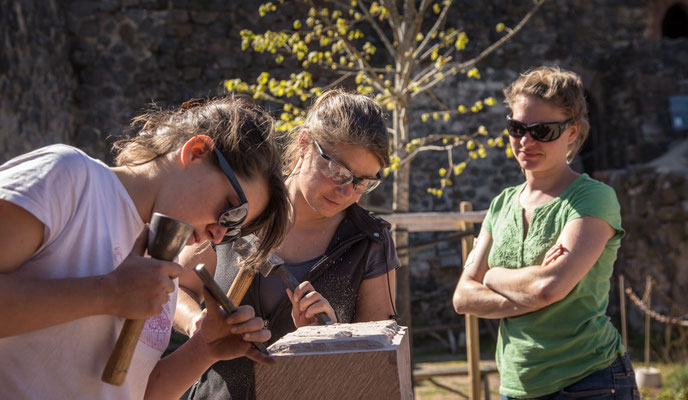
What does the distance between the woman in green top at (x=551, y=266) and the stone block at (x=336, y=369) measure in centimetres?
121

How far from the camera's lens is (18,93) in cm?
678

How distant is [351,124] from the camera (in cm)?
217

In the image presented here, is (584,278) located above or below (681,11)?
below

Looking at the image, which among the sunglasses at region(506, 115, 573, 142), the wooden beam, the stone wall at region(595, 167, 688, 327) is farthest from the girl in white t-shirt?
the stone wall at region(595, 167, 688, 327)

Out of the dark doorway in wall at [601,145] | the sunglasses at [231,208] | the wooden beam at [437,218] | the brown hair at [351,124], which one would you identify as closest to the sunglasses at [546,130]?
the brown hair at [351,124]

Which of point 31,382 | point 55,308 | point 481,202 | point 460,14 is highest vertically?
point 460,14

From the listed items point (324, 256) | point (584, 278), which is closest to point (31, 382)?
point (324, 256)

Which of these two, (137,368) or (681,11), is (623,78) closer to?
(681,11)

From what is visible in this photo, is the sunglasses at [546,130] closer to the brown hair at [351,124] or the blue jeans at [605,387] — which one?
the brown hair at [351,124]

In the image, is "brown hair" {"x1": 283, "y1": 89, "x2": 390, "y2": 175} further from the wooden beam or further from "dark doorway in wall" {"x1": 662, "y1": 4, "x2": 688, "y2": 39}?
"dark doorway in wall" {"x1": 662, "y1": 4, "x2": 688, "y2": 39}

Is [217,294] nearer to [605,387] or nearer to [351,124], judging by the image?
[351,124]

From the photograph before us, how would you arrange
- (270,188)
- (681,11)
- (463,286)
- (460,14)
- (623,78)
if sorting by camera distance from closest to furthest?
(270,188), (463,286), (460,14), (623,78), (681,11)

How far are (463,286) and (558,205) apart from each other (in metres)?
0.50

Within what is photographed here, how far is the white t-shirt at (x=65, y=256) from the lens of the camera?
1.22 m
